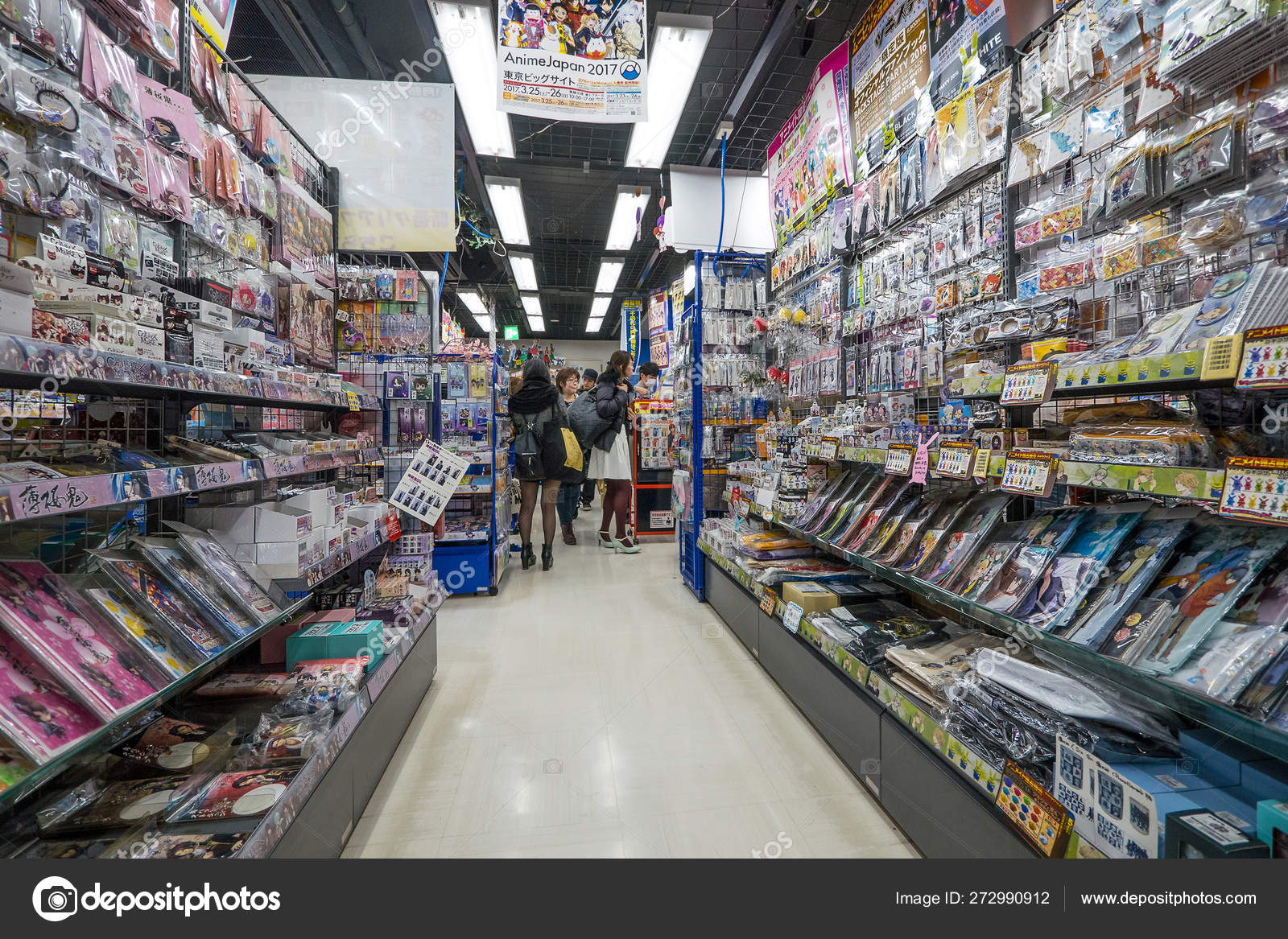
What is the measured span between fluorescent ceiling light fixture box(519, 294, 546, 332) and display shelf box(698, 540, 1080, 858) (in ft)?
36.9

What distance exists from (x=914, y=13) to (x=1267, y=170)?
1737 millimetres

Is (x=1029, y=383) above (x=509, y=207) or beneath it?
beneath

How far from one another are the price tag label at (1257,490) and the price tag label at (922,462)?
0.90m

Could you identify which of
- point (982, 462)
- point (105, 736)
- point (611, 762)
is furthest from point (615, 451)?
point (105, 736)

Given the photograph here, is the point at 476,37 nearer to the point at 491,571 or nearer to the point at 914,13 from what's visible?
the point at 914,13

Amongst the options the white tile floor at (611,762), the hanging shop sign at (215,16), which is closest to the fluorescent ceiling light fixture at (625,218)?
the hanging shop sign at (215,16)

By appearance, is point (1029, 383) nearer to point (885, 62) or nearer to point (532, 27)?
point (885, 62)

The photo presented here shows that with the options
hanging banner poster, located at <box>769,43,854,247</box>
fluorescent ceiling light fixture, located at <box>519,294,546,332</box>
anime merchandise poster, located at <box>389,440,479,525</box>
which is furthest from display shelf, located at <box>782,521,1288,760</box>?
fluorescent ceiling light fixture, located at <box>519,294,546,332</box>

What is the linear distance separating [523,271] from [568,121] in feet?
18.8

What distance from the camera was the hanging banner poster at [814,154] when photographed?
9.58 feet

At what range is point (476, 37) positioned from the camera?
11.5 ft

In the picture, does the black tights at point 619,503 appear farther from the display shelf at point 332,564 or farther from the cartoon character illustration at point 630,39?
the cartoon character illustration at point 630,39

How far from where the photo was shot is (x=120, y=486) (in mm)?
1137
